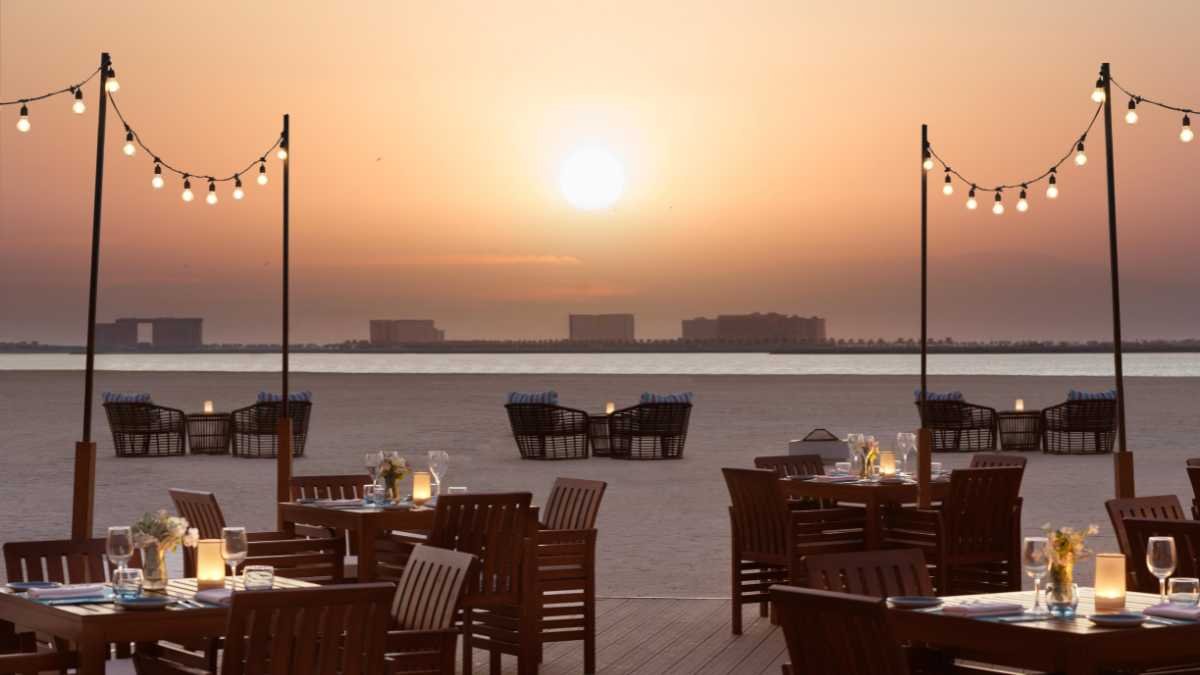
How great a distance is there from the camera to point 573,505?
10352mm

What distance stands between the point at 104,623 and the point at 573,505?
15.3 ft

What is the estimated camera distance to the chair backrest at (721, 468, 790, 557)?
35.1 feet

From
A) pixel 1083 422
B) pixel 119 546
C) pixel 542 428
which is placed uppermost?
pixel 1083 422

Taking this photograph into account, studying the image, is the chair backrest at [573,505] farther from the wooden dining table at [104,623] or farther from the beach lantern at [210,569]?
the wooden dining table at [104,623]

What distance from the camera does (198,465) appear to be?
25.7 metres

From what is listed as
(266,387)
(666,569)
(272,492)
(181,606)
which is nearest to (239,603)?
(181,606)

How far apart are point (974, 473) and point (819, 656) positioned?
20.3 feet

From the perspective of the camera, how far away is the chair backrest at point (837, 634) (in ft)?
15.9

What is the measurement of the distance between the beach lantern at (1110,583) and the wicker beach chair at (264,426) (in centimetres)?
2220

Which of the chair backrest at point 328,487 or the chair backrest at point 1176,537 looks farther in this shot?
the chair backrest at point 328,487

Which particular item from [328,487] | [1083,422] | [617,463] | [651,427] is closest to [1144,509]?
[328,487]

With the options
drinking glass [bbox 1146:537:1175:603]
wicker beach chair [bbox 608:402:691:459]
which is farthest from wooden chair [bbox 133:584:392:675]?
wicker beach chair [bbox 608:402:691:459]

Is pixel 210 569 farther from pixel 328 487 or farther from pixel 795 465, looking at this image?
pixel 795 465

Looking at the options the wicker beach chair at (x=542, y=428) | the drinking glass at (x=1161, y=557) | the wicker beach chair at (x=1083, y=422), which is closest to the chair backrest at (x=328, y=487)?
the drinking glass at (x=1161, y=557)
